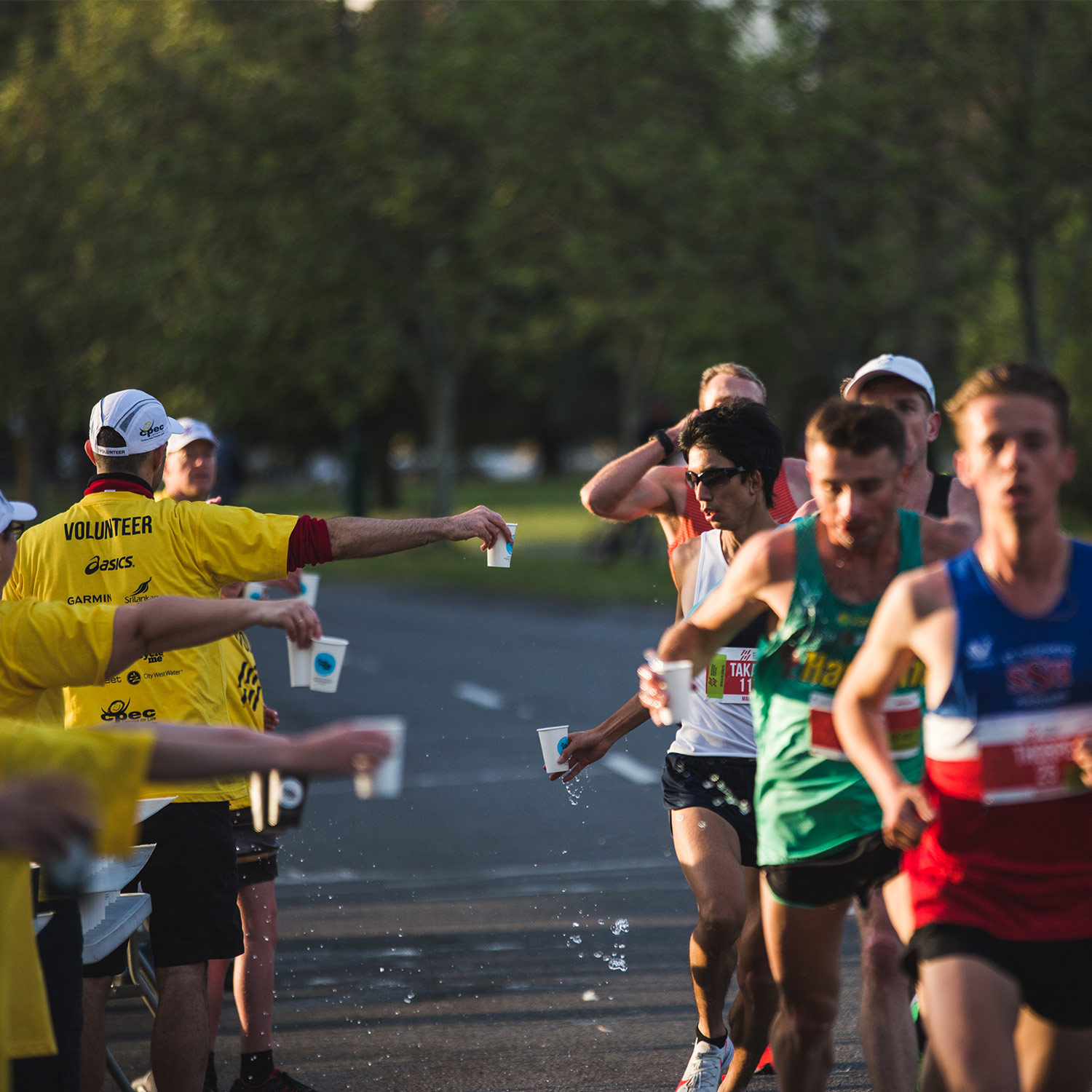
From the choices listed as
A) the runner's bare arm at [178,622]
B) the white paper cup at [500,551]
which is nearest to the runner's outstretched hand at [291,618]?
the runner's bare arm at [178,622]

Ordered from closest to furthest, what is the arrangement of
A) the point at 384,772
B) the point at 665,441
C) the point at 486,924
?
the point at 384,772, the point at 665,441, the point at 486,924

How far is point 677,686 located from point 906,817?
2.54ft

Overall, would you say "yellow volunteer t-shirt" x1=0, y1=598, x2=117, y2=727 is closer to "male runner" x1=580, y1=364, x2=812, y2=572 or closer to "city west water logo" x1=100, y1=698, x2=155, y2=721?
"city west water logo" x1=100, y1=698, x2=155, y2=721

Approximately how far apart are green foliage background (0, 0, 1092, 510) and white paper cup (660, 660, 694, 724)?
54.9 ft

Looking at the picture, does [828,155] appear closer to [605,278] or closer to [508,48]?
[605,278]

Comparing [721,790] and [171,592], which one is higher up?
[171,592]

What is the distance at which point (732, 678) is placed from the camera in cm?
535

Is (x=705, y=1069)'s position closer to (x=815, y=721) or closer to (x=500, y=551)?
(x=815, y=721)

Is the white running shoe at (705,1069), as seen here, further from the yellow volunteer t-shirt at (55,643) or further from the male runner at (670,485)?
the yellow volunteer t-shirt at (55,643)

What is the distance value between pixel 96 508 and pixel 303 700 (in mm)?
9514

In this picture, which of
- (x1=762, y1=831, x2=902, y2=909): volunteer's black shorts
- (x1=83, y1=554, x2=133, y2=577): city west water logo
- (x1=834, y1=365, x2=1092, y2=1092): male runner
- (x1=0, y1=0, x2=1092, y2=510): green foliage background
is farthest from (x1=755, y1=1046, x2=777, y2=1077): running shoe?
(x1=0, y1=0, x2=1092, y2=510): green foliage background

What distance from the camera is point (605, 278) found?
2503cm

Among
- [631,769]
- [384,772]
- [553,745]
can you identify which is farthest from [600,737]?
[631,769]

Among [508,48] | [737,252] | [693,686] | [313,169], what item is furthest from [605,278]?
[693,686]
